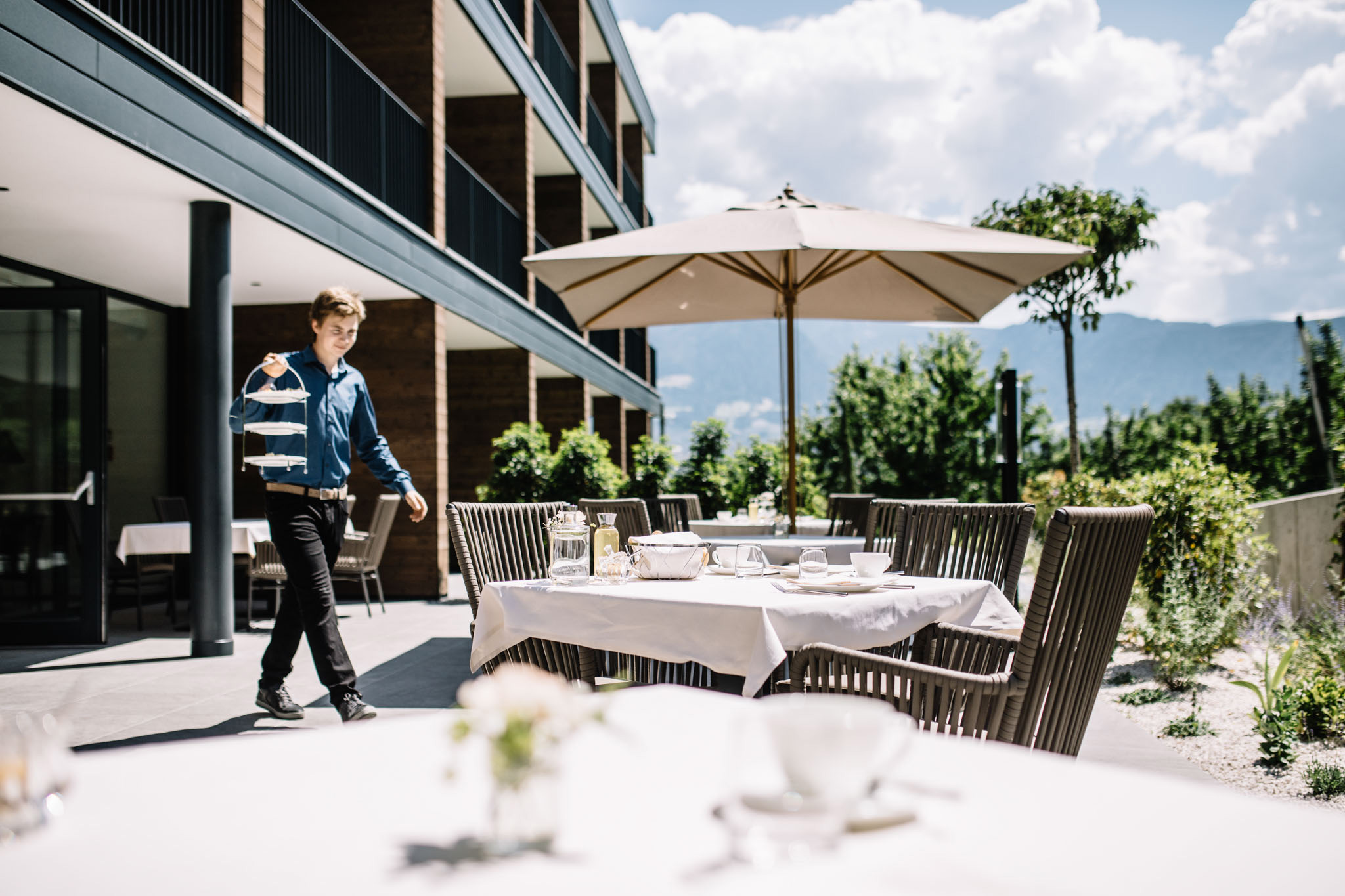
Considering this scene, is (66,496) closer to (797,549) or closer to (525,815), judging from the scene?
(797,549)

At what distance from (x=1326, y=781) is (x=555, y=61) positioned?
13.8 metres

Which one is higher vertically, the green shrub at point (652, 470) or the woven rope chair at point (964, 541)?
the green shrub at point (652, 470)

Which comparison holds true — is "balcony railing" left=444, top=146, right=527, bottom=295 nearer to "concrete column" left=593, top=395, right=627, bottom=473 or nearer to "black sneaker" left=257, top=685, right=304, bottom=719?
"black sneaker" left=257, top=685, right=304, bottom=719

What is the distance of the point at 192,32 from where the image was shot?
5473mm

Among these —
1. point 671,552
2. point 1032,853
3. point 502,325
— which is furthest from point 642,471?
point 1032,853

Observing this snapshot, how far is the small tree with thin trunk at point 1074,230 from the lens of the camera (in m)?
13.2

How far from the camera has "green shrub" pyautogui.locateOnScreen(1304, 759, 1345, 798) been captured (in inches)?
119

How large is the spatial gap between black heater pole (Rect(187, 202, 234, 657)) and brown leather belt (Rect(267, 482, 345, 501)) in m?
2.25

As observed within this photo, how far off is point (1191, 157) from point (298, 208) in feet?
515

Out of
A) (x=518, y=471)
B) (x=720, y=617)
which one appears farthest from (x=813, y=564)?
(x=518, y=471)

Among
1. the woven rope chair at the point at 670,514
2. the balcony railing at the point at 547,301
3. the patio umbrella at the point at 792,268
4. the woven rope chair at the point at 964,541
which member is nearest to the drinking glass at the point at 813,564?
the woven rope chair at the point at 964,541

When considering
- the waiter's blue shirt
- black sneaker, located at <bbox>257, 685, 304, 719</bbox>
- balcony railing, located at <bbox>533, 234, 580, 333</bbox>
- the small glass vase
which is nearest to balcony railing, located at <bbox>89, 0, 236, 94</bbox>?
the waiter's blue shirt

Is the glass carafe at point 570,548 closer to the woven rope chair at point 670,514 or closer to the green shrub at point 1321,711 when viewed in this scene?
the woven rope chair at point 670,514

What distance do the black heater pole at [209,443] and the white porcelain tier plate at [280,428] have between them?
2351 mm
